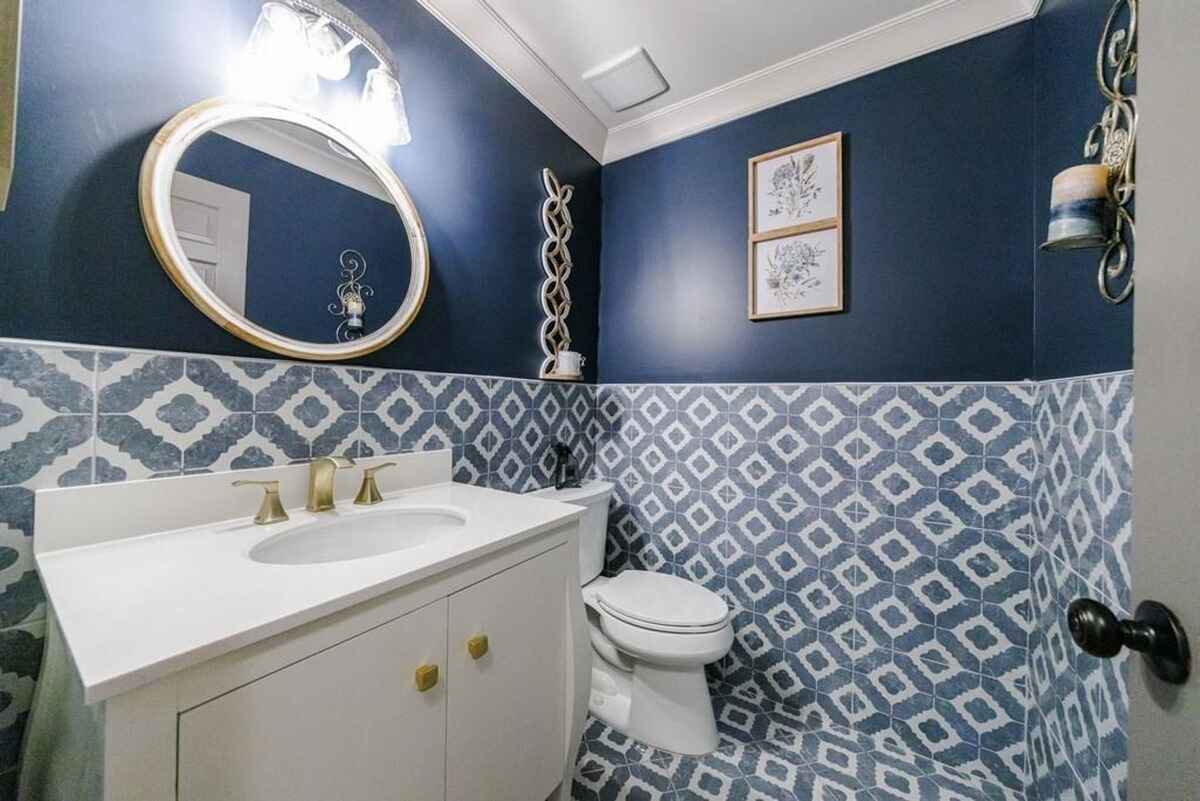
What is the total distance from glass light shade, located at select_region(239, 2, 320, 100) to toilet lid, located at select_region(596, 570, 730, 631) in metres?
1.73

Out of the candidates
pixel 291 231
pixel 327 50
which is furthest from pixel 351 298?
pixel 327 50

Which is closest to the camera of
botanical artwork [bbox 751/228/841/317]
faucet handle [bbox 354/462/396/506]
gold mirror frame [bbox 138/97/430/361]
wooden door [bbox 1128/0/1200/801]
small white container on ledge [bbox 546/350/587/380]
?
wooden door [bbox 1128/0/1200/801]

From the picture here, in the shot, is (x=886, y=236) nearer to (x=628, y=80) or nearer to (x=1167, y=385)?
(x=628, y=80)

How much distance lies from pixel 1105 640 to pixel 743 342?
139cm

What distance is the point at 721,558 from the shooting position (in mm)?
1695

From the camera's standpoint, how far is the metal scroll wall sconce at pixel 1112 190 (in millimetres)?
813

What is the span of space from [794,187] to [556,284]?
1.04m

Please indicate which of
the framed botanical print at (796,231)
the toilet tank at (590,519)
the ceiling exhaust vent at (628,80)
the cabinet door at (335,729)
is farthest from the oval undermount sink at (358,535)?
the ceiling exhaust vent at (628,80)

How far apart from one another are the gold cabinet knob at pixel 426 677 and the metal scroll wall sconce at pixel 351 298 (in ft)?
2.75

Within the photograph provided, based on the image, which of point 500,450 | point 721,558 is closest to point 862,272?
point 721,558

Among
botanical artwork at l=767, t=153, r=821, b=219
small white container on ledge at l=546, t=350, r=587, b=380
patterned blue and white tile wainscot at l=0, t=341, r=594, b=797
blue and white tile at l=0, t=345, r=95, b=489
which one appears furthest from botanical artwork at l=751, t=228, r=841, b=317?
blue and white tile at l=0, t=345, r=95, b=489

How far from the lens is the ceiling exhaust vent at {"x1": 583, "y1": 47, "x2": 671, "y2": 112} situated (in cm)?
160

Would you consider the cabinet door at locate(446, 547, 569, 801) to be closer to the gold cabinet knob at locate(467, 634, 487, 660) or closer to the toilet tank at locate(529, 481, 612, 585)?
the gold cabinet knob at locate(467, 634, 487, 660)

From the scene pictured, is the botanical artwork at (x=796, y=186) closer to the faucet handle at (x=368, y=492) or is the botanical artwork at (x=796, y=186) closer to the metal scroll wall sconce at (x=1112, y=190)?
the metal scroll wall sconce at (x=1112, y=190)
